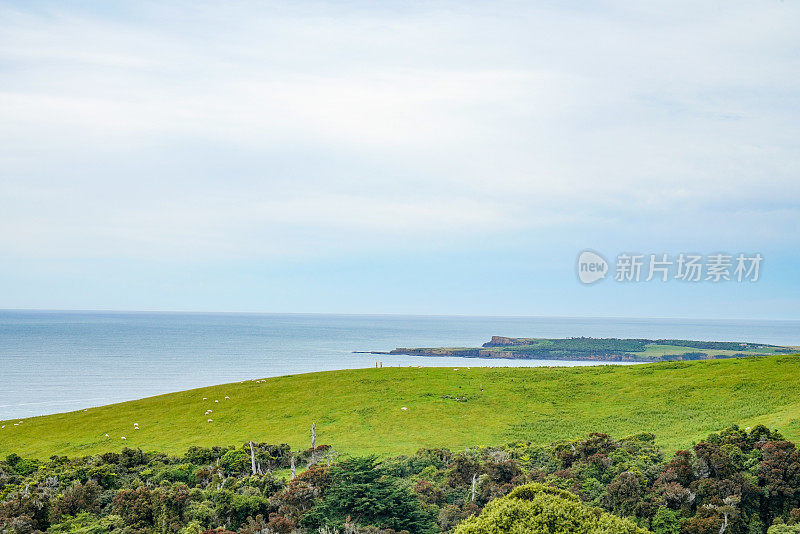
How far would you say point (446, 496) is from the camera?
20.2 metres

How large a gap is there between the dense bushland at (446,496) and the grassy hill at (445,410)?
857 centimetres

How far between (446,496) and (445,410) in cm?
1934

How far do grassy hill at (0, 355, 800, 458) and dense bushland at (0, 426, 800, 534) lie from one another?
857cm

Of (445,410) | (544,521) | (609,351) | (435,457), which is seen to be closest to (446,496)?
(435,457)

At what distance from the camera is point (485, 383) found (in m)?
46.2

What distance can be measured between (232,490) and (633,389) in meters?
32.0

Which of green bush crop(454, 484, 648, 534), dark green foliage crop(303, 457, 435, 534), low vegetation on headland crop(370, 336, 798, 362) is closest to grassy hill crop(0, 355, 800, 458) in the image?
dark green foliage crop(303, 457, 435, 534)

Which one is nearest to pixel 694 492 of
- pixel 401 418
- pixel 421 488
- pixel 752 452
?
pixel 752 452

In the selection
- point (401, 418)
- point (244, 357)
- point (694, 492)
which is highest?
point (694, 492)

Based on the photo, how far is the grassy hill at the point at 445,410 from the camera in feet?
109

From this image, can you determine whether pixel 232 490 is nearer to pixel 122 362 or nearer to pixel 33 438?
pixel 33 438

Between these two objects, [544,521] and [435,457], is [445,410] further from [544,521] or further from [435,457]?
[544,521]

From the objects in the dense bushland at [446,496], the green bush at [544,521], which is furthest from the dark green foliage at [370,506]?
the green bush at [544,521]

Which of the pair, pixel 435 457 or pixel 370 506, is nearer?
pixel 370 506
